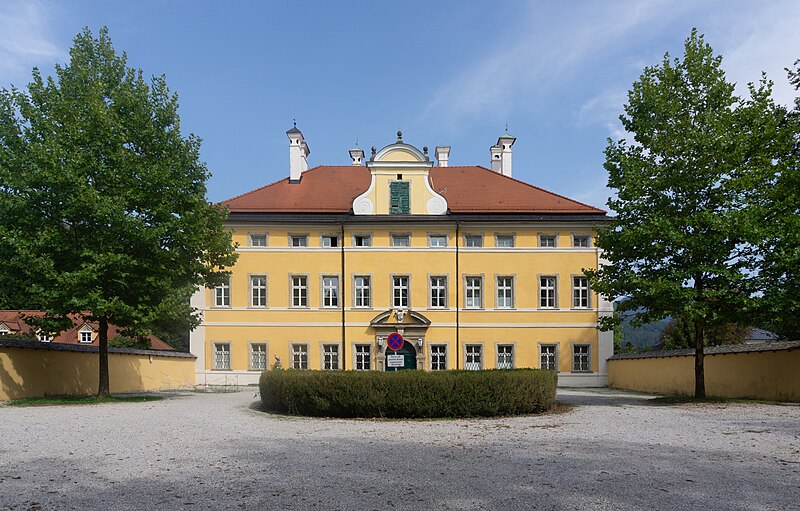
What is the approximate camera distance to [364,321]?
34719 mm

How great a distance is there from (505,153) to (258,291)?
54.4 feet

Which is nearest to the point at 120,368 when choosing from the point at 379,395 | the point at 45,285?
the point at 45,285

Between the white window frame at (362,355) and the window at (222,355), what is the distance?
20.4 feet

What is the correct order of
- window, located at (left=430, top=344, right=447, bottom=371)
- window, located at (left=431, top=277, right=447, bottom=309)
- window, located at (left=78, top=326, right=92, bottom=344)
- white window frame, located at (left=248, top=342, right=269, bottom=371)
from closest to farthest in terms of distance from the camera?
white window frame, located at (left=248, top=342, right=269, bottom=371) → window, located at (left=430, top=344, right=447, bottom=371) → window, located at (left=431, top=277, right=447, bottom=309) → window, located at (left=78, top=326, right=92, bottom=344)

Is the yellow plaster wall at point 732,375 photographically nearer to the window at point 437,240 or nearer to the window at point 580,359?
the window at point 580,359

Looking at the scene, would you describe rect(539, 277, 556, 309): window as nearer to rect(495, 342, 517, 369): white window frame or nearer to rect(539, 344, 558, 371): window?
rect(539, 344, 558, 371): window

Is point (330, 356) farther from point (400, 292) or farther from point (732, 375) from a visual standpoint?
point (732, 375)

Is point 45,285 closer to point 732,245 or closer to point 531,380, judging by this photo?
point 531,380

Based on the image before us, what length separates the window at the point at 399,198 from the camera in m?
35.4

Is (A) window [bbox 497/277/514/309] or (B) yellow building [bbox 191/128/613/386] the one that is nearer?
(B) yellow building [bbox 191/128/613/386]

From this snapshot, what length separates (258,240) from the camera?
3503 cm

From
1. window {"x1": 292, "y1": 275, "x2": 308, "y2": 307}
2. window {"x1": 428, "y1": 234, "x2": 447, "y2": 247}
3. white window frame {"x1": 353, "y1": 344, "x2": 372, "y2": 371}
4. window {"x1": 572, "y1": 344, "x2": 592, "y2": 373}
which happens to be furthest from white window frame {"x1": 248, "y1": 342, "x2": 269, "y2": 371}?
window {"x1": 572, "y1": 344, "x2": 592, "y2": 373}

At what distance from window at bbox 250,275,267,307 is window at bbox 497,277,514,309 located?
11.6 metres

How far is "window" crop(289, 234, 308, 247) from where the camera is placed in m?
35.1
